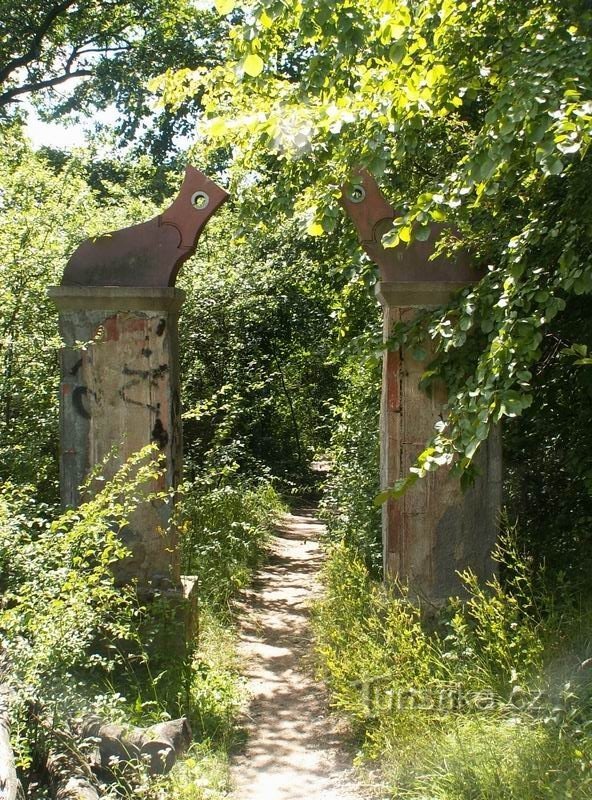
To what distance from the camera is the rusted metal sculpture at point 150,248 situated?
5168mm

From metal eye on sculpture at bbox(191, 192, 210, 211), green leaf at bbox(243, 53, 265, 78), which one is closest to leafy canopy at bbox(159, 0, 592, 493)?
green leaf at bbox(243, 53, 265, 78)

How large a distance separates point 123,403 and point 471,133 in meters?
2.98

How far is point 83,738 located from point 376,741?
4.87ft

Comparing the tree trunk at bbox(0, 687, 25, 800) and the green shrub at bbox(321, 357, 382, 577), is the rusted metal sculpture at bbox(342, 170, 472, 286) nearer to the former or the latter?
the green shrub at bbox(321, 357, 382, 577)

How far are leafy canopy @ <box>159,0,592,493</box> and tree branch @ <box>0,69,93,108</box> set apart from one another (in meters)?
9.76

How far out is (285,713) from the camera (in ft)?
16.6

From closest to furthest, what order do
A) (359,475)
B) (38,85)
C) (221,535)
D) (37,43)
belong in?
(359,475)
(221,535)
(37,43)
(38,85)

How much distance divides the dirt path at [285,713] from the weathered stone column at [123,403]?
108cm

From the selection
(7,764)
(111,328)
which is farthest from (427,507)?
(7,764)

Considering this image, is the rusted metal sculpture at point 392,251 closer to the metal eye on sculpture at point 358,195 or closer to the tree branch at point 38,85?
the metal eye on sculpture at point 358,195

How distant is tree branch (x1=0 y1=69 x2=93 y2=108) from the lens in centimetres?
1377

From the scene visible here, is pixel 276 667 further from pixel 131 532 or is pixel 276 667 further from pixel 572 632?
pixel 572 632

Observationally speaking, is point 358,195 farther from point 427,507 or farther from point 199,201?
point 427,507

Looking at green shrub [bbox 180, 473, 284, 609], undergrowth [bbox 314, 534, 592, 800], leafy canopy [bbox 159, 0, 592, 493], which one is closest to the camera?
undergrowth [bbox 314, 534, 592, 800]
